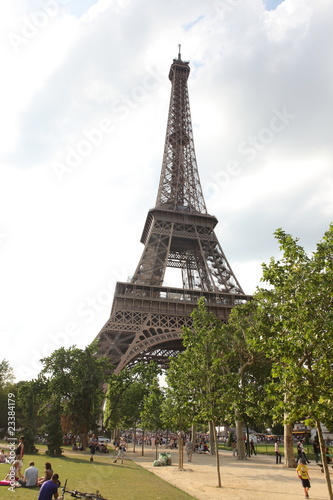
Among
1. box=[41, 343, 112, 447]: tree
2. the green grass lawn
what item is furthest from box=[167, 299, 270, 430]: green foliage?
box=[41, 343, 112, 447]: tree

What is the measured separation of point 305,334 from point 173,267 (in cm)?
5145

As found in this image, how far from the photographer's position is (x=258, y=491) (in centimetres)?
1490

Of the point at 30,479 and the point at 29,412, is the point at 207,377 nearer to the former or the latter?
the point at 30,479

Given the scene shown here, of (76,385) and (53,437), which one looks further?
(76,385)

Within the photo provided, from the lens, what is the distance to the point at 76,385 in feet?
103

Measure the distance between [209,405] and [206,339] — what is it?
3.69 metres

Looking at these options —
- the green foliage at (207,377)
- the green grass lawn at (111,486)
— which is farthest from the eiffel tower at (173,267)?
the green grass lawn at (111,486)

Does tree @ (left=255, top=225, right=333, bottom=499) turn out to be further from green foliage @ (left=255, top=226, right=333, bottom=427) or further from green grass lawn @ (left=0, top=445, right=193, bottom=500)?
green grass lawn @ (left=0, top=445, right=193, bottom=500)

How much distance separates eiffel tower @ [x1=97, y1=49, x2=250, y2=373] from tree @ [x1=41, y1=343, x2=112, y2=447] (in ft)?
23.5

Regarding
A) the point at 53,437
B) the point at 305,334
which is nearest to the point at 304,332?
the point at 305,334

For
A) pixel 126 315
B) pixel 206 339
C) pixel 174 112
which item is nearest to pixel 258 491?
pixel 206 339

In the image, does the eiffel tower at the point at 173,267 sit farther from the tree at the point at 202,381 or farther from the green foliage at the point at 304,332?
the green foliage at the point at 304,332

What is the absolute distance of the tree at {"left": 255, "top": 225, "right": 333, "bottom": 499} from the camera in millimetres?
11211

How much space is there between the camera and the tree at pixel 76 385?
30.8 m
